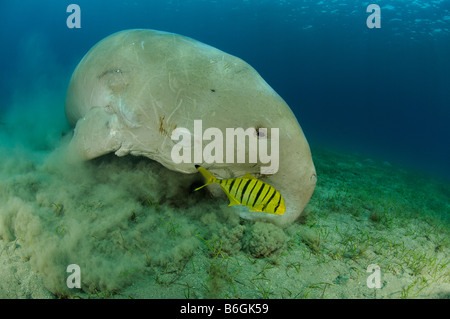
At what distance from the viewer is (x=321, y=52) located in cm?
7638

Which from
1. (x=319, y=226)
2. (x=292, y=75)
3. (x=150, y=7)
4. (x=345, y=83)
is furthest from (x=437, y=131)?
(x=319, y=226)

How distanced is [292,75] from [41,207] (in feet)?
435

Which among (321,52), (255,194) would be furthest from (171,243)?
(321,52)

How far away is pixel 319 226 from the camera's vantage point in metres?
3.55

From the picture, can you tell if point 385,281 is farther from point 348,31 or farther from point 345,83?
point 345,83

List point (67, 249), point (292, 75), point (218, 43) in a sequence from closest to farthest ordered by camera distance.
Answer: point (67, 249)
point (218, 43)
point (292, 75)

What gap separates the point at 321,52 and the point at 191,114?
281ft

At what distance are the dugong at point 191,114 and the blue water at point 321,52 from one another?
799cm

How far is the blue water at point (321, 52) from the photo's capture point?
2989cm

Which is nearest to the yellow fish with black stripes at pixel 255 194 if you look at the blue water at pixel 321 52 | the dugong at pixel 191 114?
the dugong at pixel 191 114

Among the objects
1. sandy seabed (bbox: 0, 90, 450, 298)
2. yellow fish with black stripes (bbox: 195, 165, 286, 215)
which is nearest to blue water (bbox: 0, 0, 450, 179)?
sandy seabed (bbox: 0, 90, 450, 298)

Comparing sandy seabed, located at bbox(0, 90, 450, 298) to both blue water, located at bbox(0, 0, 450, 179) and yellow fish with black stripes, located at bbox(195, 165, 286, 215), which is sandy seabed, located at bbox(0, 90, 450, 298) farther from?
blue water, located at bbox(0, 0, 450, 179)

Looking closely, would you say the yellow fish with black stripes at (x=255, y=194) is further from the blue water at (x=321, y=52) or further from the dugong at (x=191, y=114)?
the blue water at (x=321, y=52)

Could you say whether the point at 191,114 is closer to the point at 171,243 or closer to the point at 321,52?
the point at 171,243
